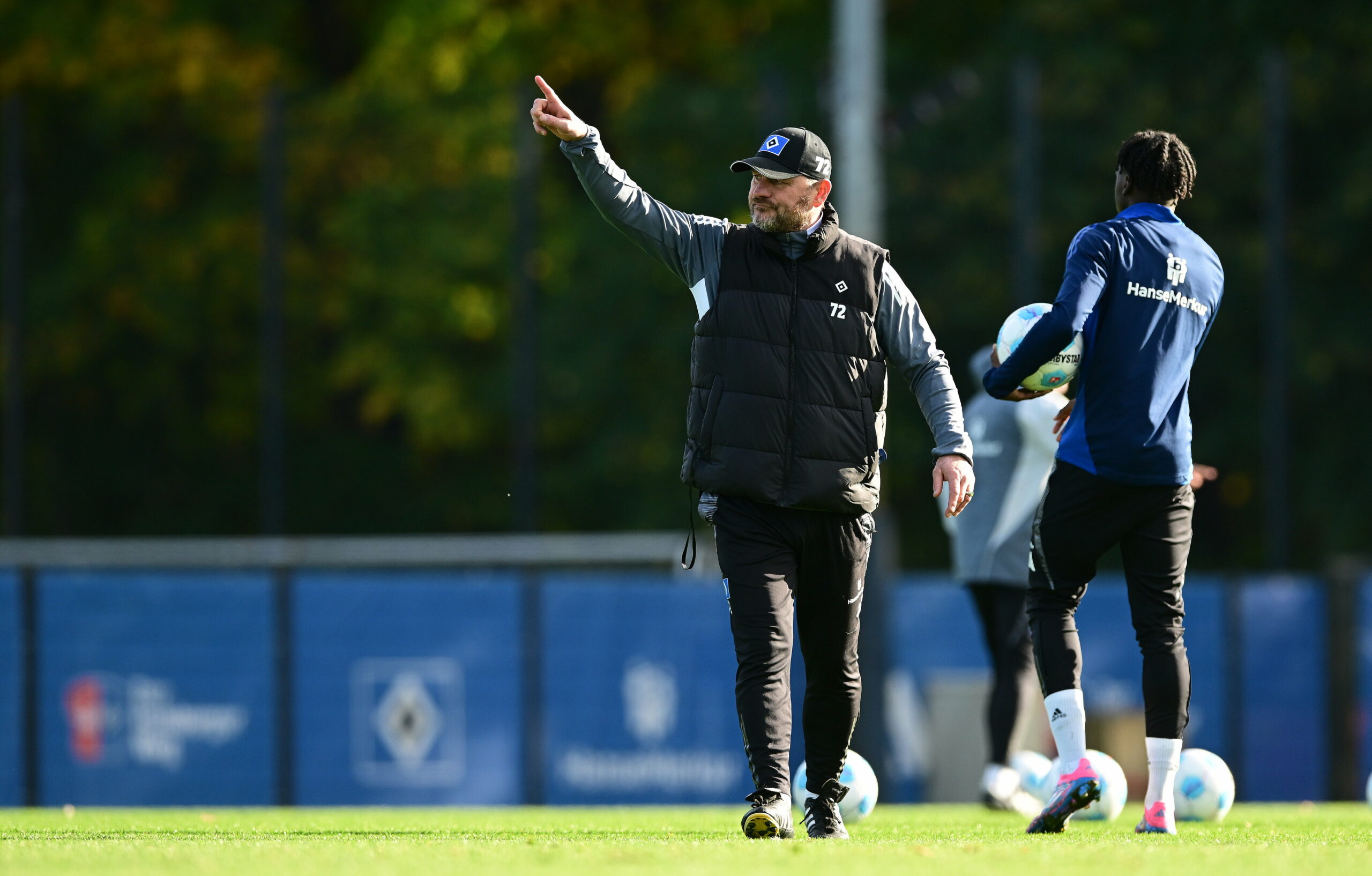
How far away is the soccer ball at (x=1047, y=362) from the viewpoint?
6055 mm

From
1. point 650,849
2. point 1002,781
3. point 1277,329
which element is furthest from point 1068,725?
point 1277,329

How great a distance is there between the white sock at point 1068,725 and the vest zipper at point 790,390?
44.8 inches

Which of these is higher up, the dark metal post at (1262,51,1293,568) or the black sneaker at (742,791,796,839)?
the dark metal post at (1262,51,1293,568)

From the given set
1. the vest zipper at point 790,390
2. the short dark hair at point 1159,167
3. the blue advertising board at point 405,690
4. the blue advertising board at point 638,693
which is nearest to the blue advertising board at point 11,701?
the blue advertising board at point 405,690

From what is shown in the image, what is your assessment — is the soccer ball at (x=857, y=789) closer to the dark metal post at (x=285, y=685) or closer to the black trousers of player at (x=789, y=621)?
the black trousers of player at (x=789, y=621)

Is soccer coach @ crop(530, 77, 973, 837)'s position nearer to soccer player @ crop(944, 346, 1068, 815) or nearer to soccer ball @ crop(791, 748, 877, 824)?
soccer ball @ crop(791, 748, 877, 824)

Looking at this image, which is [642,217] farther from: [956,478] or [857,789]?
[857,789]

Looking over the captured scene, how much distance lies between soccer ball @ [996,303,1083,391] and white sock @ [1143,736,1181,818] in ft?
3.71

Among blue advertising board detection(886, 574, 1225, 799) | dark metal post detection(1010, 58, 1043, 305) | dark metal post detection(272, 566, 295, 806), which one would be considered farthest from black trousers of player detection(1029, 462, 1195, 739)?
dark metal post detection(1010, 58, 1043, 305)

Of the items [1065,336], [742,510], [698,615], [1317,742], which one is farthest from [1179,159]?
[1317,742]

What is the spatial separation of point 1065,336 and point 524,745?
9.10m

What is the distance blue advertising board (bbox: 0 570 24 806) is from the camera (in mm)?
13922

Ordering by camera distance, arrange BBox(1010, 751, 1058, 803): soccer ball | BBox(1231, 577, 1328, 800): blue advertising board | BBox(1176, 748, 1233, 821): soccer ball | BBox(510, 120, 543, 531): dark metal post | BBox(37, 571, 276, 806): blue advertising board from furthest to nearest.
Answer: BBox(510, 120, 543, 531): dark metal post < BBox(1231, 577, 1328, 800): blue advertising board < BBox(37, 571, 276, 806): blue advertising board < BBox(1010, 751, 1058, 803): soccer ball < BBox(1176, 748, 1233, 821): soccer ball

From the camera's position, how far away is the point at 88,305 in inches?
918
